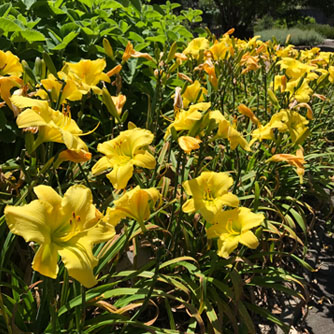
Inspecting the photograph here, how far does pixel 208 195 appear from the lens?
136cm

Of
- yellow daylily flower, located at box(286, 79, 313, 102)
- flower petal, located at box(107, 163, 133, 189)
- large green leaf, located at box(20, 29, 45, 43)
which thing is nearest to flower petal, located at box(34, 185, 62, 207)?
flower petal, located at box(107, 163, 133, 189)

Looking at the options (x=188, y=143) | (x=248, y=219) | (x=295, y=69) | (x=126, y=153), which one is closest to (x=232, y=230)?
(x=248, y=219)

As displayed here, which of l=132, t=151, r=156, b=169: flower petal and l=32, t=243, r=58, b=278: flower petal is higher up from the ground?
l=132, t=151, r=156, b=169: flower petal

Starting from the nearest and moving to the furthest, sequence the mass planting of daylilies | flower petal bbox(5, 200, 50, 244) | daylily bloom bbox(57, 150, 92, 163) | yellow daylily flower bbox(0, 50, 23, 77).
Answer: flower petal bbox(5, 200, 50, 244) < the mass planting of daylilies < daylily bloom bbox(57, 150, 92, 163) < yellow daylily flower bbox(0, 50, 23, 77)

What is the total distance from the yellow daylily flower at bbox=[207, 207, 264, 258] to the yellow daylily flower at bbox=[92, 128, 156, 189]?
31 centimetres

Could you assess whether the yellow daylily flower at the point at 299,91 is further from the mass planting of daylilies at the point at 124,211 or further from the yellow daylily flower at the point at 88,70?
the yellow daylily flower at the point at 88,70

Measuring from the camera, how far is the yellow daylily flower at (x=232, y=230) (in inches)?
51.6

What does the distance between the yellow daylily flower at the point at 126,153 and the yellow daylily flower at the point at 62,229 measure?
0.97 feet

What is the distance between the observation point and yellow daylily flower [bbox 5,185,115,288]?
847 mm

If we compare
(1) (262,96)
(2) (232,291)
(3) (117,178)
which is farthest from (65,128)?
(1) (262,96)

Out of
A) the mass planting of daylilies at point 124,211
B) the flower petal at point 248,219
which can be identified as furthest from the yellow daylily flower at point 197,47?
the flower petal at point 248,219

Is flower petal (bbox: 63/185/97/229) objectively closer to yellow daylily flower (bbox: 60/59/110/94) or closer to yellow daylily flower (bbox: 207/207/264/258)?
yellow daylily flower (bbox: 207/207/264/258)

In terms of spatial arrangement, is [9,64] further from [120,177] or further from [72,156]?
[120,177]

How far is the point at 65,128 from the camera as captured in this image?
1243 mm
